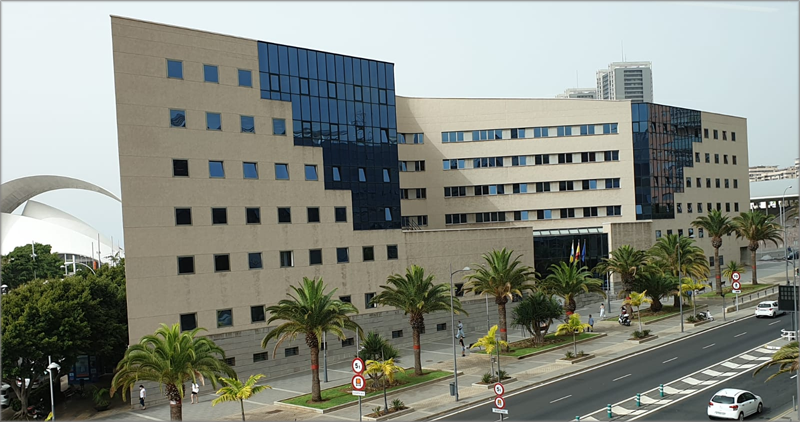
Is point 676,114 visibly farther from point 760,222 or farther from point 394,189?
point 394,189

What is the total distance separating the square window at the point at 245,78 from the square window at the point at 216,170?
23.6ft

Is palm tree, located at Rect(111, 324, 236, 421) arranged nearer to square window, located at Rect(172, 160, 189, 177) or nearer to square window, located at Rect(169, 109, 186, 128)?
square window, located at Rect(172, 160, 189, 177)

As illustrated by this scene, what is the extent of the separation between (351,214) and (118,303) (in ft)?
70.9

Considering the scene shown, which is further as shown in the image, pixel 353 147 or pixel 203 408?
pixel 353 147

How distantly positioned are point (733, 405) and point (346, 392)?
81.1 ft

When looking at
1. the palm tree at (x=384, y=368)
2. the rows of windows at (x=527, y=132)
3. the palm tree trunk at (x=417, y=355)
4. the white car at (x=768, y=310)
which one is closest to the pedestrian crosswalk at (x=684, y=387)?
the palm tree at (x=384, y=368)

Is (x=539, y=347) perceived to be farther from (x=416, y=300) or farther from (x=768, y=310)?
(x=768, y=310)

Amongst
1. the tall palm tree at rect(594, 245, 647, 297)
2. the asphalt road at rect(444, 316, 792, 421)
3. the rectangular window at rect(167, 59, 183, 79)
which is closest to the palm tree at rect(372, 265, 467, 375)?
the asphalt road at rect(444, 316, 792, 421)

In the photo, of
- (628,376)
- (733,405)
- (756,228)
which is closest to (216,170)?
(628,376)

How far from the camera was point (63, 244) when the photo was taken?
125 metres

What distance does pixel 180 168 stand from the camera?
5000 centimetres

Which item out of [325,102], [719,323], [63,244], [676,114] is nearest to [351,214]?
[325,102]

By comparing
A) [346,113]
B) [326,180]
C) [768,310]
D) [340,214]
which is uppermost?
[346,113]

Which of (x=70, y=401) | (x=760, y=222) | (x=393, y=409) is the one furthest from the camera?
(x=760, y=222)
